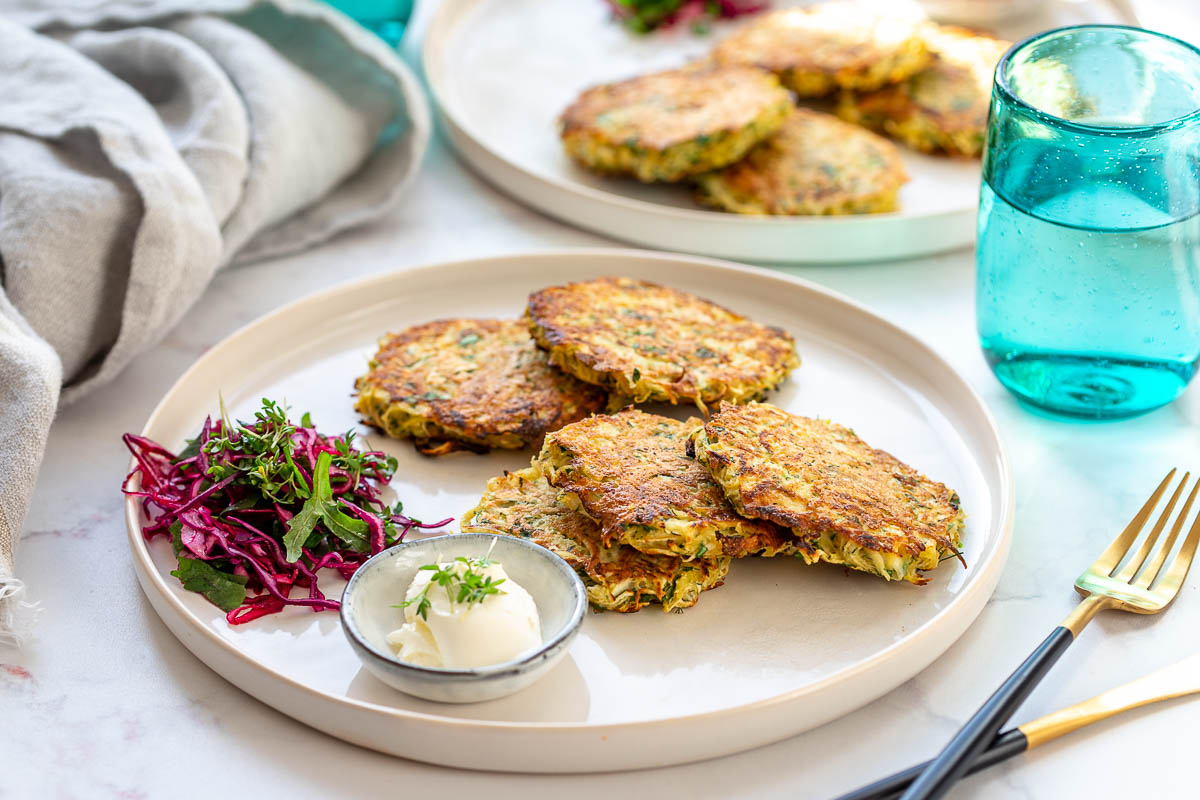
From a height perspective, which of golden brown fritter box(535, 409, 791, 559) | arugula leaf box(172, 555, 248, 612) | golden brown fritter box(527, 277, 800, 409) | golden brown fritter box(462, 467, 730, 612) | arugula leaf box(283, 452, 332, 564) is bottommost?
arugula leaf box(172, 555, 248, 612)

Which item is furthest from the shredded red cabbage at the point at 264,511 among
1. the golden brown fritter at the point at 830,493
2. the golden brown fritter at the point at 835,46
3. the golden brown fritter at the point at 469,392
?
the golden brown fritter at the point at 835,46

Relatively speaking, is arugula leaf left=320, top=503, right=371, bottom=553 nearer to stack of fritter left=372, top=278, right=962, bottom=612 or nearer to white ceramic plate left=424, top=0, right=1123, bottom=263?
stack of fritter left=372, top=278, right=962, bottom=612

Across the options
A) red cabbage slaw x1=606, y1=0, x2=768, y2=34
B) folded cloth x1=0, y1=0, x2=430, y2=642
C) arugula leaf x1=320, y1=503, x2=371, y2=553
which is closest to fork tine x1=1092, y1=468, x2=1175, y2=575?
arugula leaf x1=320, y1=503, x2=371, y2=553

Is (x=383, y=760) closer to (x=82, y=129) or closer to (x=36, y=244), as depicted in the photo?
(x=36, y=244)

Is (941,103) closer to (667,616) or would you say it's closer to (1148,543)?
(1148,543)

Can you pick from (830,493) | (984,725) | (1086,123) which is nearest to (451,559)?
(830,493)

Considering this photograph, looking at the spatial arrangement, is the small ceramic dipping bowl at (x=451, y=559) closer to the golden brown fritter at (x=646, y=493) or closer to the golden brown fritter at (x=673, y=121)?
the golden brown fritter at (x=646, y=493)
